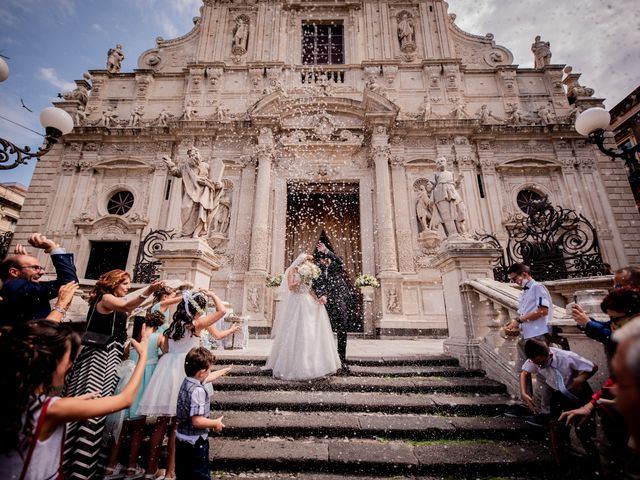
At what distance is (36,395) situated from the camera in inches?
54.6

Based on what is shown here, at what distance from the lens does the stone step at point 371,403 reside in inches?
146

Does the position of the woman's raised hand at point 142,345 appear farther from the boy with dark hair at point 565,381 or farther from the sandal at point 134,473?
the boy with dark hair at point 565,381

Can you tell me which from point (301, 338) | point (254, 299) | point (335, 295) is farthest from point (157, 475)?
point (254, 299)

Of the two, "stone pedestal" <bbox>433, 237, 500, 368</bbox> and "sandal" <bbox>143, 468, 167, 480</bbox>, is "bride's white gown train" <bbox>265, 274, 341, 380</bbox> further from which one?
"stone pedestal" <bbox>433, 237, 500, 368</bbox>

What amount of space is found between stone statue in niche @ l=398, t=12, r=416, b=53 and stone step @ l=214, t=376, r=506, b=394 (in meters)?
15.0

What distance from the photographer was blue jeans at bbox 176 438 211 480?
2.29 meters

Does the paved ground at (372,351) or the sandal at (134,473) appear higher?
the paved ground at (372,351)

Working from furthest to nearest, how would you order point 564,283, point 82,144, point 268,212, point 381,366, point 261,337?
point 82,144 → point 268,212 → point 261,337 → point 564,283 → point 381,366

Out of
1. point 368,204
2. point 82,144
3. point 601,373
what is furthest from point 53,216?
point 601,373

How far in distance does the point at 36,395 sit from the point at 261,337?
849cm

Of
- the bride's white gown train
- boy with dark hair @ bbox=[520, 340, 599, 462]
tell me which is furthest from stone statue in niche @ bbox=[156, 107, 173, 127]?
boy with dark hair @ bbox=[520, 340, 599, 462]

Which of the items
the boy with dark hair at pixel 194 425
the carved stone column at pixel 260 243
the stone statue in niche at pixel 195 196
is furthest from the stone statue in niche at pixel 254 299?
the boy with dark hair at pixel 194 425

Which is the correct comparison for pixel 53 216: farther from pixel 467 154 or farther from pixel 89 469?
pixel 467 154

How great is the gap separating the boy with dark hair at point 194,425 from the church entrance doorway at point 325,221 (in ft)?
32.3
